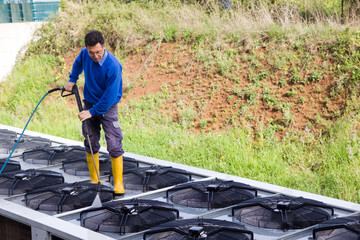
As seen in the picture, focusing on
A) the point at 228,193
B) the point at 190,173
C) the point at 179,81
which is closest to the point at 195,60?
the point at 179,81

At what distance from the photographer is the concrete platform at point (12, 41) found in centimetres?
1468

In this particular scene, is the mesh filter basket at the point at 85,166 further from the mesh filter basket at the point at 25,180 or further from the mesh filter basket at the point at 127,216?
the mesh filter basket at the point at 127,216

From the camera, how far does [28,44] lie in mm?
15109

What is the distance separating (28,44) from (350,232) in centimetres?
1324

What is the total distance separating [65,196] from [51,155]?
1622 millimetres

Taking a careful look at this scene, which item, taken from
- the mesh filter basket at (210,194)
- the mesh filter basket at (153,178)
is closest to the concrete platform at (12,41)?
the mesh filter basket at (153,178)

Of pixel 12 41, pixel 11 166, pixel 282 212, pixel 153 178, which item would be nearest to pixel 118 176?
pixel 153 178

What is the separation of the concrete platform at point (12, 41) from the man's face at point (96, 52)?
1057 cm

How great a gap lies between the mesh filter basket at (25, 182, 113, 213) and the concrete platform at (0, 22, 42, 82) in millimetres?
10868

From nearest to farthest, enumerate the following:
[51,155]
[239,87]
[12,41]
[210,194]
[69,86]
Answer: [210,194] < [69,86] < [51,155] < [239,87] < [12,41]

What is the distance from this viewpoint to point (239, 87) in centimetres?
981

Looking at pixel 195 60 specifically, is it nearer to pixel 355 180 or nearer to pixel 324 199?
pixel 355 180

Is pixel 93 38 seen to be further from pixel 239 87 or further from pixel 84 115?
pixel 239 87

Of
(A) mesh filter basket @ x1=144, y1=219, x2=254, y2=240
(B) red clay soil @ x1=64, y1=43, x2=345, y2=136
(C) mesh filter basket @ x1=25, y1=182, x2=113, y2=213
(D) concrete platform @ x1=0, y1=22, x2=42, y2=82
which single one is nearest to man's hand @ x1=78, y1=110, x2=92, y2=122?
(C) mesh filter basket @ x1=25, y1=182, x2=113, y2=213
